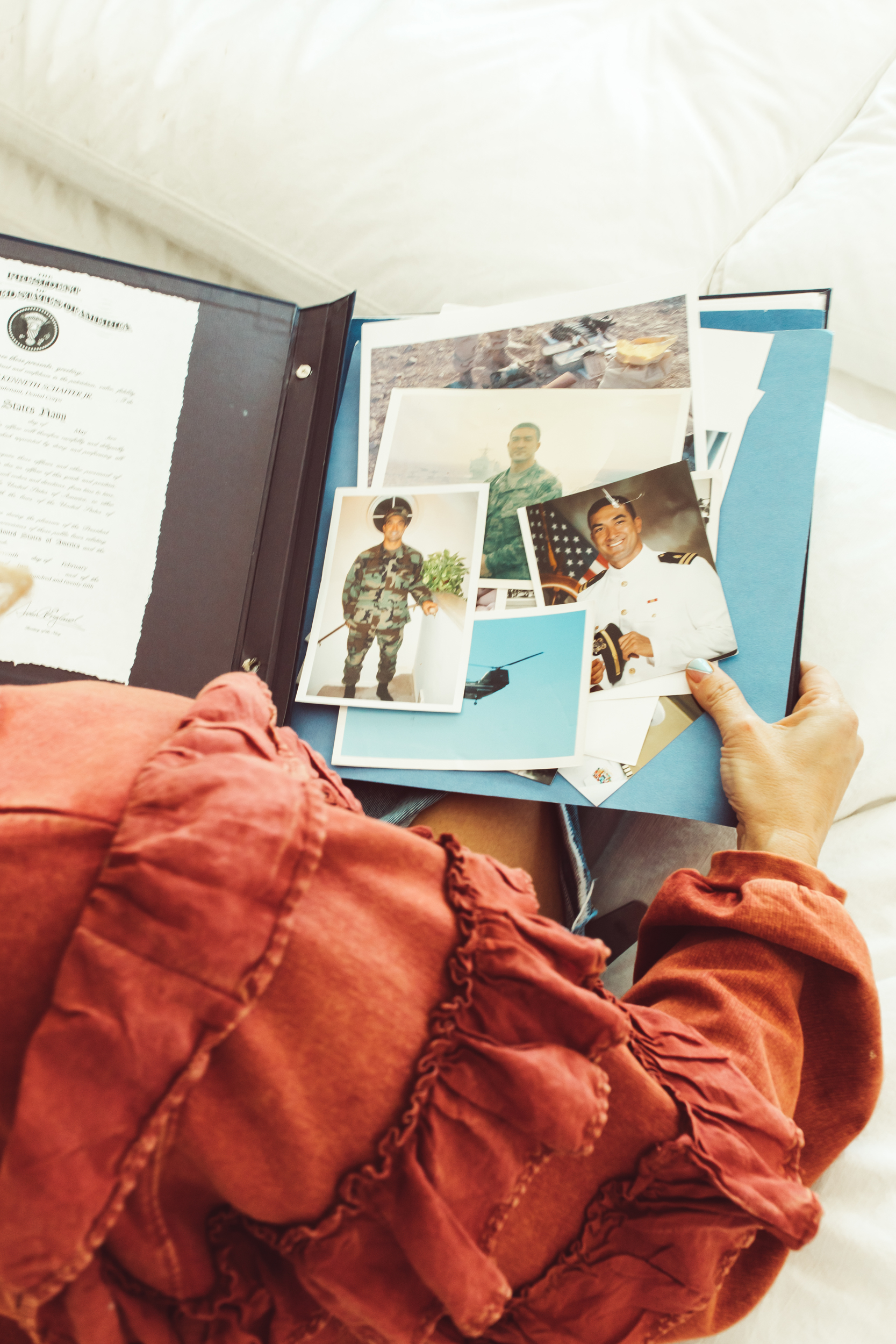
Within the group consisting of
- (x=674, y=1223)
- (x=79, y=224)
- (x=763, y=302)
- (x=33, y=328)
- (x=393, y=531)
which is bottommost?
(x=674, y=1223)

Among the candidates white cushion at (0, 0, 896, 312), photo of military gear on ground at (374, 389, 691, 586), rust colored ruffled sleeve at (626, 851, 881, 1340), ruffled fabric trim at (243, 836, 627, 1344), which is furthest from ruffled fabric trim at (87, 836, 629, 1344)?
white cushion at (0, 0, 896, 312)

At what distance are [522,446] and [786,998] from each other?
0.44 m

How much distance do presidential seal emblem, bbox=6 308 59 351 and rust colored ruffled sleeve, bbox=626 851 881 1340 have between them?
24.8 inches

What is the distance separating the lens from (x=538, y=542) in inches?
25.4

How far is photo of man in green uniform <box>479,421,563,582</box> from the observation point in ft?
2.13

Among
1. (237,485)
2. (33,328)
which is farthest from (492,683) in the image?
(33,328)

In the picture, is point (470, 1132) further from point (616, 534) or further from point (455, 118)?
point (455, 118)

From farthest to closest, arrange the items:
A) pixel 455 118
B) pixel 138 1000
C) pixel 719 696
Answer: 1. pixel 455 118
2. pixel 719 696
3. pixel 138 1000

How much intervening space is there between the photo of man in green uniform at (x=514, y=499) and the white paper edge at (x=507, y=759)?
33 mm

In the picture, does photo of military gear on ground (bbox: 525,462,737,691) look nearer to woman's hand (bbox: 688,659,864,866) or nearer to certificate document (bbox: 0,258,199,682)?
woman's hand (bbox: 688,659,864,866)

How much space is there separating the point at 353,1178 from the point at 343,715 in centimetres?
37

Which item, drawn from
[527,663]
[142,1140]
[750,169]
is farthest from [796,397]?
[142,1140]

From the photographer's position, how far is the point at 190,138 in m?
0.86

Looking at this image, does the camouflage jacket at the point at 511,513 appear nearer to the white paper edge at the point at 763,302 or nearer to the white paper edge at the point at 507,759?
the white paper edge at the point at 507,759
